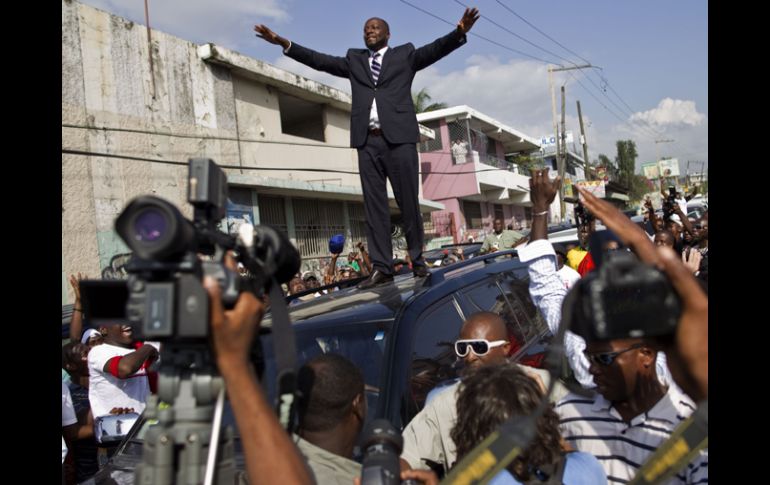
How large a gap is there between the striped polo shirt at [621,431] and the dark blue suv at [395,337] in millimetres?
657

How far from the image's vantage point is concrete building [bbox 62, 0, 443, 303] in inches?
373

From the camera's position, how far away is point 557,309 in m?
2.47

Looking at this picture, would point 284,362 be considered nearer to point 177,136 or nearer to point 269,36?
point 269,36

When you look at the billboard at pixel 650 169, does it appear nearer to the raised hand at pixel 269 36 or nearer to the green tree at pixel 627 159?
the green tree at pixel 627 159

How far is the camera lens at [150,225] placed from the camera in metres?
1.23

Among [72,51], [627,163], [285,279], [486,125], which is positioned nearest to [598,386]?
[285,279]

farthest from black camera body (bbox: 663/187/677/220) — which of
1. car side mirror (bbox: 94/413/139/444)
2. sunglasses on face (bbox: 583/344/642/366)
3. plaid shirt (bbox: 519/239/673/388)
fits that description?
car side mirror (bbox: 94/413/139/444)

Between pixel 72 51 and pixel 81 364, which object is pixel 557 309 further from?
pixel 72 51

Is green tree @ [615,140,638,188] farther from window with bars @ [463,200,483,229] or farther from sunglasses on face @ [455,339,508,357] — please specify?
sunglasses on face @ [455,339,508,357]

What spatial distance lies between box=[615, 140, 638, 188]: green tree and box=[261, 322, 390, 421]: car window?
1844 inches

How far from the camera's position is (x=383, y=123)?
4.04 meters

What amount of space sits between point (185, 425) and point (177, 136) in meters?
10.6
